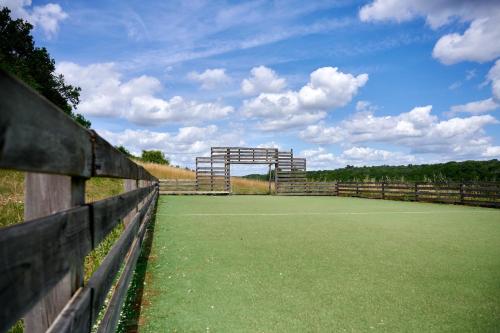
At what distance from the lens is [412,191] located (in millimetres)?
21766

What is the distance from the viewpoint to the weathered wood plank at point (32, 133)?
86 centimetres

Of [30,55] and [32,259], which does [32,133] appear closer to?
[32,259]

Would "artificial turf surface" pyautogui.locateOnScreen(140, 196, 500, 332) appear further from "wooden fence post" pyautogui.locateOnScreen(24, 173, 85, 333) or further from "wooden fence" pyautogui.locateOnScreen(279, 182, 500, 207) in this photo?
"wooden fence" pyautogui.locateOnScreen(279, 182, 500, 207)

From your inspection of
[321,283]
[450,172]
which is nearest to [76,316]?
[321,283]

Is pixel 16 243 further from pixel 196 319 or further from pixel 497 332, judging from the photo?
pixel 497 332

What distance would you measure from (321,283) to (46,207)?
3.36 m

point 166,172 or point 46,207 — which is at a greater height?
point 166,172

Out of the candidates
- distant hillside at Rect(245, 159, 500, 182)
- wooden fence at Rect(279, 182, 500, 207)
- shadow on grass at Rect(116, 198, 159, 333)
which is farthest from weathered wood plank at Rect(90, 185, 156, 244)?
distant hillside at Rect(245, 159, 500, 182)

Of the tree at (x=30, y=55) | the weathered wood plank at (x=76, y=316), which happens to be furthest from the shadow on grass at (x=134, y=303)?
the tree at (x=30, y=55)

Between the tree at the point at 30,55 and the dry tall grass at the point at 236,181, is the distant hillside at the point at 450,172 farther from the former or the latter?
the tree at the point at 30,55

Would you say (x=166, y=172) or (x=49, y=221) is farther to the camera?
(x=166, y=172)

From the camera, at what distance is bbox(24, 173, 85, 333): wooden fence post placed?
1.45 metres

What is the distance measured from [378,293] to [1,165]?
149 inches

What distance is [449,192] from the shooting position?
64.7 ft
